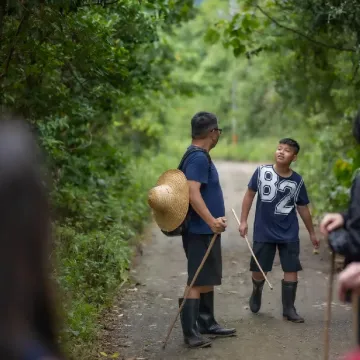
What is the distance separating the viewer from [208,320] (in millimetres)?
7395

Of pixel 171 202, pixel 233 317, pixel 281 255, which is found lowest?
pixel 233 317

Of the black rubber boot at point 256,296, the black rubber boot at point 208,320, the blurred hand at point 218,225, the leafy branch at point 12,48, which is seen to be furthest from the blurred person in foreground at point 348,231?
the leafy branch at point 12,48

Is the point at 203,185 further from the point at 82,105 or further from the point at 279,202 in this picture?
the point at 82,105

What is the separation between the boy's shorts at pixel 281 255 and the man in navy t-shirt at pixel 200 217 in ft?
3.10

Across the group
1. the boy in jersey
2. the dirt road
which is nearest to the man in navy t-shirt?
the dirt road

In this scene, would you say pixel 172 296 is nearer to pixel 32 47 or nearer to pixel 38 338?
pixel 32 47

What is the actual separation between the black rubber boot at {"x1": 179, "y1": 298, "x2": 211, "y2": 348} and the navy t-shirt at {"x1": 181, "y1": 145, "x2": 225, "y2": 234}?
26.8 inches

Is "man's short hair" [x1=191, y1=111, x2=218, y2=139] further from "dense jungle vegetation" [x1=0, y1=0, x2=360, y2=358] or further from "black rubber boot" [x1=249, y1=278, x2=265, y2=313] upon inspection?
"black rubber boot" [x1=249, y1=278, x2=265, y2=313]

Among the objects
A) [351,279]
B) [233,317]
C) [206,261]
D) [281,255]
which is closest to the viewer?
[351,279]

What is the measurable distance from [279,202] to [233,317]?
4.36 ft

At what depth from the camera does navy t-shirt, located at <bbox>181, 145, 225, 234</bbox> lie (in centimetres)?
696

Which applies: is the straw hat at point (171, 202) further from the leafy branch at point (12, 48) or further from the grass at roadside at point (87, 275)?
the leafy branch at point (12, 48)

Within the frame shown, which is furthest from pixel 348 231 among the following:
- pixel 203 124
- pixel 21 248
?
pixel 203 124

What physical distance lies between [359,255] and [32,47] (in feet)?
14.7
